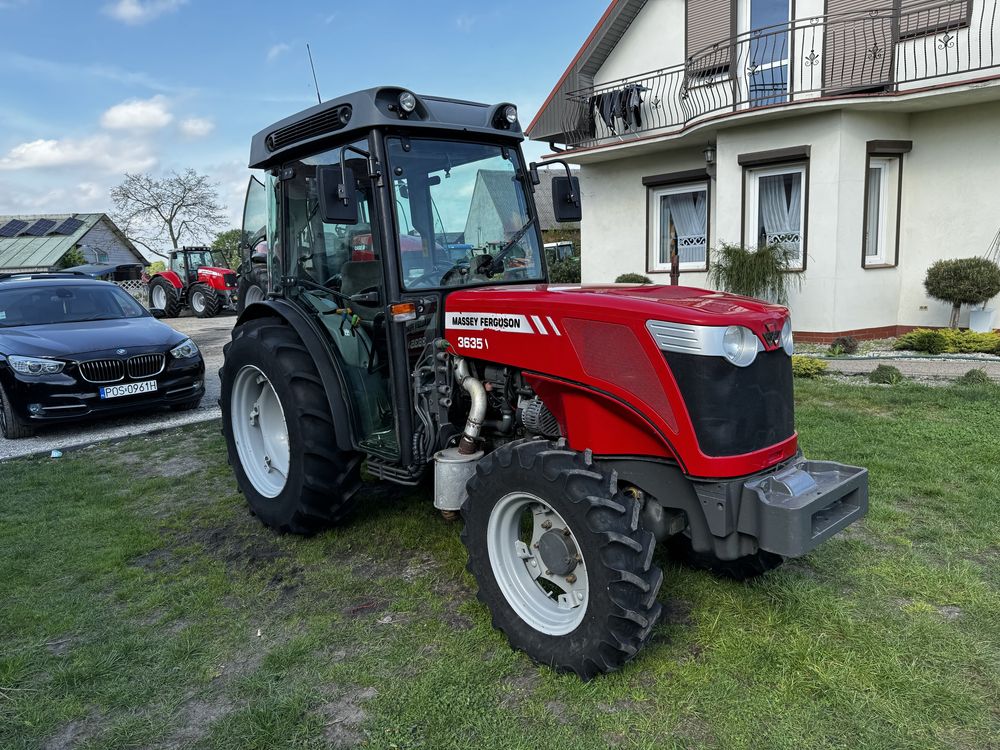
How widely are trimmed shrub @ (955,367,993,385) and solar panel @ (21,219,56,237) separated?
144ft

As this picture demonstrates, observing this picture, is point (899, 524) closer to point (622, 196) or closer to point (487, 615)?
point (487, 615)

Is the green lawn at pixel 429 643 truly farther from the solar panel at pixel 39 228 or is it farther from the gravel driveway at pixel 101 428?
the solar panel at pixel 39 228

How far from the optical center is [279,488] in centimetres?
425

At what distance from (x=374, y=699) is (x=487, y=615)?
0.68 m

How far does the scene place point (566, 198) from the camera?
4062 millimetres

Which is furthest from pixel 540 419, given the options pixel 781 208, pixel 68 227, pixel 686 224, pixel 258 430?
pixel 68 227

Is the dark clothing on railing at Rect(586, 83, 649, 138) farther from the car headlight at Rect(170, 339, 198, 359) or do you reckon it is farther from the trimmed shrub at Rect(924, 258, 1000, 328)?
the car headlight at Rect(170, 339, 198, 359)

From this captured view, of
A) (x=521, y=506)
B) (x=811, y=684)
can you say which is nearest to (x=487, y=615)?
(x=521, y=506)

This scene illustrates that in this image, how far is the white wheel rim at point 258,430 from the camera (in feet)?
14.4

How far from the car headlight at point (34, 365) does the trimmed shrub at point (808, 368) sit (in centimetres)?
760

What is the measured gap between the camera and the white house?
9.79 metres

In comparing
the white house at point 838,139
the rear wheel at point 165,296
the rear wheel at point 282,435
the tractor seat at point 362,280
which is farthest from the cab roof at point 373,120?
the rear wheel at point 165,296

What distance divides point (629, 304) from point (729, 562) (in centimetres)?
144

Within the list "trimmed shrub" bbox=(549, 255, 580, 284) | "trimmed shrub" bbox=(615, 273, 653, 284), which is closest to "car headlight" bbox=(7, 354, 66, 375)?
"trimmed shrub" bbox=(615, 273, 653, 284)
